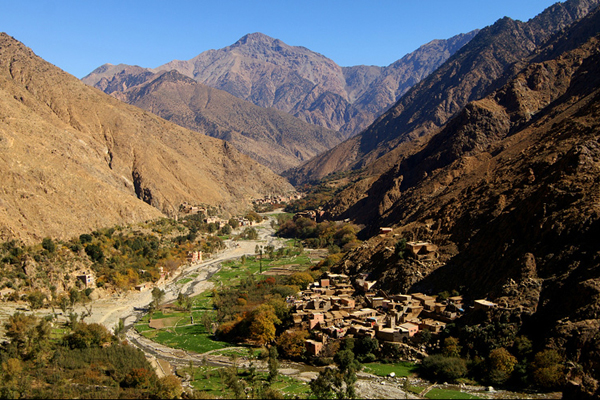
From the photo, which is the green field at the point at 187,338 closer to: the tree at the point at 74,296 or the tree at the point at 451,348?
the tree at the point at 74,296

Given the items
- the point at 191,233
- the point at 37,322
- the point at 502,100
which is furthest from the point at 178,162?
the point at 37,322

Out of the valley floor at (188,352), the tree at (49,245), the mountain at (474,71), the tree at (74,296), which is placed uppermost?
the mountain at (474,71)

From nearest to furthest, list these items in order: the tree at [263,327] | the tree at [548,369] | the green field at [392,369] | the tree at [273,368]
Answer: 1. the tree at [548,369]
2. the tree at [273,368]
3. the green field at [392,369]
4. the tree at [263,327]

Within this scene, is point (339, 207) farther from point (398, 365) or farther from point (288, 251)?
point (398, 365)

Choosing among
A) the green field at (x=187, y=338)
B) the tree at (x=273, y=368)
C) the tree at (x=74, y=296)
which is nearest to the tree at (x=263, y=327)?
the green field at (x=187, y=338)

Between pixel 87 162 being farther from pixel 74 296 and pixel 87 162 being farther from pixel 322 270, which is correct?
pixel 322 270

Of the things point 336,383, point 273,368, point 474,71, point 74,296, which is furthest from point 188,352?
point 474,71

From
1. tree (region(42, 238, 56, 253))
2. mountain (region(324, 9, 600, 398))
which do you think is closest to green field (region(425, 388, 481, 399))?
mountain (region(324, 9, 600, 398))
